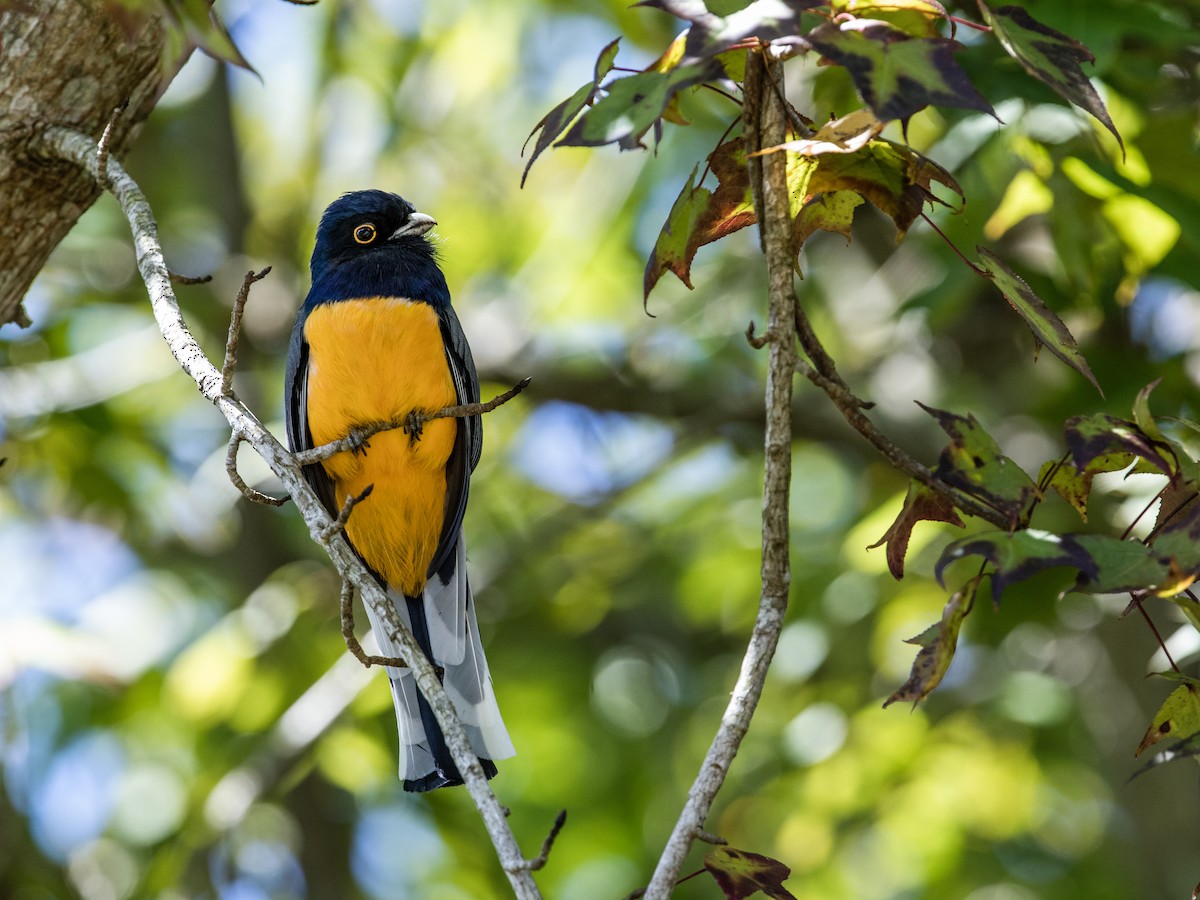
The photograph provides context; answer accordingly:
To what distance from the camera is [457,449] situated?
3895 millimetres

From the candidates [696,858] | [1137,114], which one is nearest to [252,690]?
[696,858]

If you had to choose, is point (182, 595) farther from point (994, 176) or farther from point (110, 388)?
point (994, 176)

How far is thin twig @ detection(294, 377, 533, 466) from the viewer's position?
2.54 m

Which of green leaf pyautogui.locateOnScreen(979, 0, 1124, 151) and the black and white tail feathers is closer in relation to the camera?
green leaf pyautogui.locateOnScreen(979, 0, 1124, 151)

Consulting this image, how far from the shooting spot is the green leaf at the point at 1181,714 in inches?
83.0

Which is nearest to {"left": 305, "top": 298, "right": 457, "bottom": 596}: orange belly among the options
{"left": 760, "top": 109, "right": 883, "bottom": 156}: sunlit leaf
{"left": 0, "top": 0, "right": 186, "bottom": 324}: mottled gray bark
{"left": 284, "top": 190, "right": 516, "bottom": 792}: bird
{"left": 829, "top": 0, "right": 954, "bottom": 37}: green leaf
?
{"left": 284, "top": 190, "right": 516, "bottom": 792}: bird

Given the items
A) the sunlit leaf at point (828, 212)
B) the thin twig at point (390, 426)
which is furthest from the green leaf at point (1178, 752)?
the thin twig at point (390, 426)

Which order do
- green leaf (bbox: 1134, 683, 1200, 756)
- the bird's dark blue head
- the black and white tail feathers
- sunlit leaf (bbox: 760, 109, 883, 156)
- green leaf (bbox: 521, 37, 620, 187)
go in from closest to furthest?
→ 1. sunlit leaf (bbox: 760, 109, 883, 156)
2. green leaf (bbox: 521, 37, 620, 187)
3. green leaf (bbox: 1134, 683, 1200, 756)
4. the black and white tail feathers
5. the bird's dark blue head

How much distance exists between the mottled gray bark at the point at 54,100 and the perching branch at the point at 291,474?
0.07 meters

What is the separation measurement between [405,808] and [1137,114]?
5084mm

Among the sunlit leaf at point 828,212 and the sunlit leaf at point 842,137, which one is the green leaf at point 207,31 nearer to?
the sunlit leaf at point 842,137

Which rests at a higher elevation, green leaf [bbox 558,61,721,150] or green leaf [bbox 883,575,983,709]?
green leaf [bbox 558,61,721,150]

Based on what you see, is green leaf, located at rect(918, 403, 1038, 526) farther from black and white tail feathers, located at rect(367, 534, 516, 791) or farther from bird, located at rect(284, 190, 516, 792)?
bird, located at rect(284, 190, 516, 792)

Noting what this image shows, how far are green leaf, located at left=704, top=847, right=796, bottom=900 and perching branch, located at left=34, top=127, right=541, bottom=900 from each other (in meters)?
0.36
